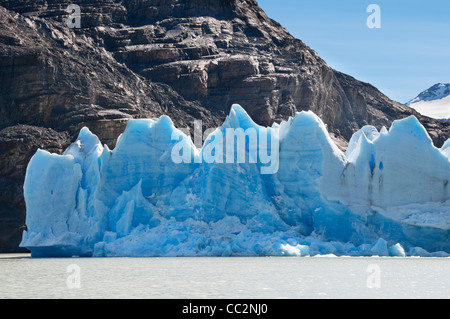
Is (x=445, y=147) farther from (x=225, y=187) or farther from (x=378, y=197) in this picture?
(x=225, y=187)

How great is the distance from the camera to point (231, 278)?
25578mm

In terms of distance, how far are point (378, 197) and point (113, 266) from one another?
38.3 feet

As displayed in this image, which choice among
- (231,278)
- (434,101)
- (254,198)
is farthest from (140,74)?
(434,101)

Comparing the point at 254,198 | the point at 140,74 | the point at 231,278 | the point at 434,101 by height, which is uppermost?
the point at 434,101

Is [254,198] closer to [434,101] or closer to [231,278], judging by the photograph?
[231,278]

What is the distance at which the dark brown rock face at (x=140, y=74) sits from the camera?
6906cm

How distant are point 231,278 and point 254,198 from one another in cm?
1106

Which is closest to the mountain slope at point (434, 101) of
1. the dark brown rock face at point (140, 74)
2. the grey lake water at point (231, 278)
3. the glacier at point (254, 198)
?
the dark brown rock face at point (140, 74)

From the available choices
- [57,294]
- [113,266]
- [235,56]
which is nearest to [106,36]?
[235,56]

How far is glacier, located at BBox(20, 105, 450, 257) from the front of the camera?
117 ft

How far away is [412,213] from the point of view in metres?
35.4

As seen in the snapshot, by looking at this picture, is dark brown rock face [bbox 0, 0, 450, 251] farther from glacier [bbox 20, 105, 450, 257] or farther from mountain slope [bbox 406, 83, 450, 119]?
mountain slope [bbox 406, 83, 450, 119]

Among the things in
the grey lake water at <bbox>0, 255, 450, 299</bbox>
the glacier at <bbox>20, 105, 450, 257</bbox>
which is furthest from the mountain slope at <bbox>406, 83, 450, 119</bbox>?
the grey lake water at <bbox>0, 255, 450, 299</bbox>

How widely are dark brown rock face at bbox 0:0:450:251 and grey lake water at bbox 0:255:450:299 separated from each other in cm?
3312
